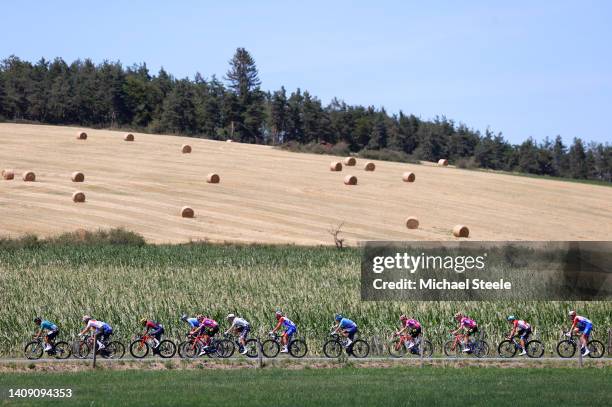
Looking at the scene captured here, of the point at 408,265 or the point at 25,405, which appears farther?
the point at 408,265

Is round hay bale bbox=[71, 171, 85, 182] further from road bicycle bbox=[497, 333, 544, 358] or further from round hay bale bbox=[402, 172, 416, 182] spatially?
road bicycle bbox=[497, 333, 544, 358]

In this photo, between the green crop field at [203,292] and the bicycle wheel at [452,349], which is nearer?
the bicycle wheel at [452,349]

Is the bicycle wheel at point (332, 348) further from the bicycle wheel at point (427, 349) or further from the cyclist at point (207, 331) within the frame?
the cyclist at point (207, 331)

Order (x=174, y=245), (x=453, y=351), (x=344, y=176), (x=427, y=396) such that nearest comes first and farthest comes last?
1. (x=427, y=396)
2. (x=453, y=351)
3. (x=174, y=245)
4. (x=344, y=176)

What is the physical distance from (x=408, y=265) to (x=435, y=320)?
832 centimetres

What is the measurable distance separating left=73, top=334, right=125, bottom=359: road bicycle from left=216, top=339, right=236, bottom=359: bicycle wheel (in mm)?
2315

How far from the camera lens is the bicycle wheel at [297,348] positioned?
80.1 feet

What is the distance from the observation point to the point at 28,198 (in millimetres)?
57188

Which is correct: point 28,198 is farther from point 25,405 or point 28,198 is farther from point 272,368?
point 25,405

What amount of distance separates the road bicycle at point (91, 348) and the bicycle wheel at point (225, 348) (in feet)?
7.60

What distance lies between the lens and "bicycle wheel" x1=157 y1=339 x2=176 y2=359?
2431 centimetres

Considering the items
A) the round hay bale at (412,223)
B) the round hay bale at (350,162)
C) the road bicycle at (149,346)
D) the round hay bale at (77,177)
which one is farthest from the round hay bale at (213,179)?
the road bicycle at (149,346)

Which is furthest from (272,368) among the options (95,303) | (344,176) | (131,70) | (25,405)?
(131,70)

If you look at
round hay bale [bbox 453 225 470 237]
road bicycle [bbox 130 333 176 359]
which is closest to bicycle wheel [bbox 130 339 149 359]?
road bicycle [bbox 130 333 176 359]
